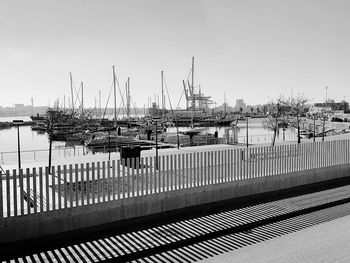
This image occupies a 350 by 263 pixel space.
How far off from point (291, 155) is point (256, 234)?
17.7 feet

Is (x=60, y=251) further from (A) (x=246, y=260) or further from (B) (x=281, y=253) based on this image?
(B) (x=281, y=253)

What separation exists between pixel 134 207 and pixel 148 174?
945 millimetres

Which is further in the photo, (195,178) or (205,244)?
(195,178)

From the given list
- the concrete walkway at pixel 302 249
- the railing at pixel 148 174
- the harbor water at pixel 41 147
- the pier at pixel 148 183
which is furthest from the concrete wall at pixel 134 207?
the harbor water at pixel 41 147

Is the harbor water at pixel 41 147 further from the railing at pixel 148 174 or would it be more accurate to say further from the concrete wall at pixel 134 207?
the concrete wall at pixel 134 207

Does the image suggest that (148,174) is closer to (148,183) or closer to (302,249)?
(148,183)

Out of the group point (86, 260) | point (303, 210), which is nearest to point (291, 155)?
point (303, 210)

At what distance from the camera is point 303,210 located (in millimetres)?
10148

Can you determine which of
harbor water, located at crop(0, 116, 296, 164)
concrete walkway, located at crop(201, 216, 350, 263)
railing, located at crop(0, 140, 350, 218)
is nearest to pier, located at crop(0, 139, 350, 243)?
railing, located at crop(0, 140, 350, 218)

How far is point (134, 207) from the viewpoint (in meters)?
9.53

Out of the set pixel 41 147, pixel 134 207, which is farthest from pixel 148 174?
pixel 41 147

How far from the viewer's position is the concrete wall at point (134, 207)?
7898 millimetres

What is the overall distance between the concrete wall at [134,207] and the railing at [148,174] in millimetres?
140

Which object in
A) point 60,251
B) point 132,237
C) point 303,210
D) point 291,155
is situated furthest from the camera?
point 291,155
